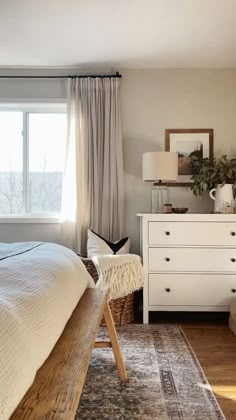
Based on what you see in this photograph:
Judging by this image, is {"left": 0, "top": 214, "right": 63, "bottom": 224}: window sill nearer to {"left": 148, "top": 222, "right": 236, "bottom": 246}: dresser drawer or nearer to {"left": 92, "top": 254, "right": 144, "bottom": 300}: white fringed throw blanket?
{"left": 92, "top": 254, "right": 144, "bottom": 300}: white fringed throw blanket

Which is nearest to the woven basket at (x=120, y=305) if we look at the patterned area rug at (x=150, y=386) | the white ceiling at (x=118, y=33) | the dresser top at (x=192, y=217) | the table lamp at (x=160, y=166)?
the patterned area rug at (x=150, y=386)

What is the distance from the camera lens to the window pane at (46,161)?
12.1 feet

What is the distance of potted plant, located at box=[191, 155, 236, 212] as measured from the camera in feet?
10.6

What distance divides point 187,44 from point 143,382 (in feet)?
8.52

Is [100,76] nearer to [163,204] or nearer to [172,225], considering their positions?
[163,204]

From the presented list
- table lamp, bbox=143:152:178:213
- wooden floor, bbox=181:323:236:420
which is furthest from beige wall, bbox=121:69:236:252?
wooden floor, bbox=181:323:236:420

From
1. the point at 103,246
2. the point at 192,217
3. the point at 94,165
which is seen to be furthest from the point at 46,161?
the point at 192,217

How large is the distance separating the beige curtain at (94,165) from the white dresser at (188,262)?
0.57 meters

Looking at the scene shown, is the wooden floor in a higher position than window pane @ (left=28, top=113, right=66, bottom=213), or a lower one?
lower

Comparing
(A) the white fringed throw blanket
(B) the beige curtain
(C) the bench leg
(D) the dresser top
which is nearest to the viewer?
(C) the bench leg

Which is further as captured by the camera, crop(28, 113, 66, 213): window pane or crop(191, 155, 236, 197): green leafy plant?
crop(28, 113, 66, 213): window pane

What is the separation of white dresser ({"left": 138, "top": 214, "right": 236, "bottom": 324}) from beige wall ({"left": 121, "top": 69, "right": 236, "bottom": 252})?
1.90 ft

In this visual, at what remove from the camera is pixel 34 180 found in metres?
3.71

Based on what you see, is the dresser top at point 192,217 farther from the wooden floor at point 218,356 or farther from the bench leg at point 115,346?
the bench leg at point 115,346
